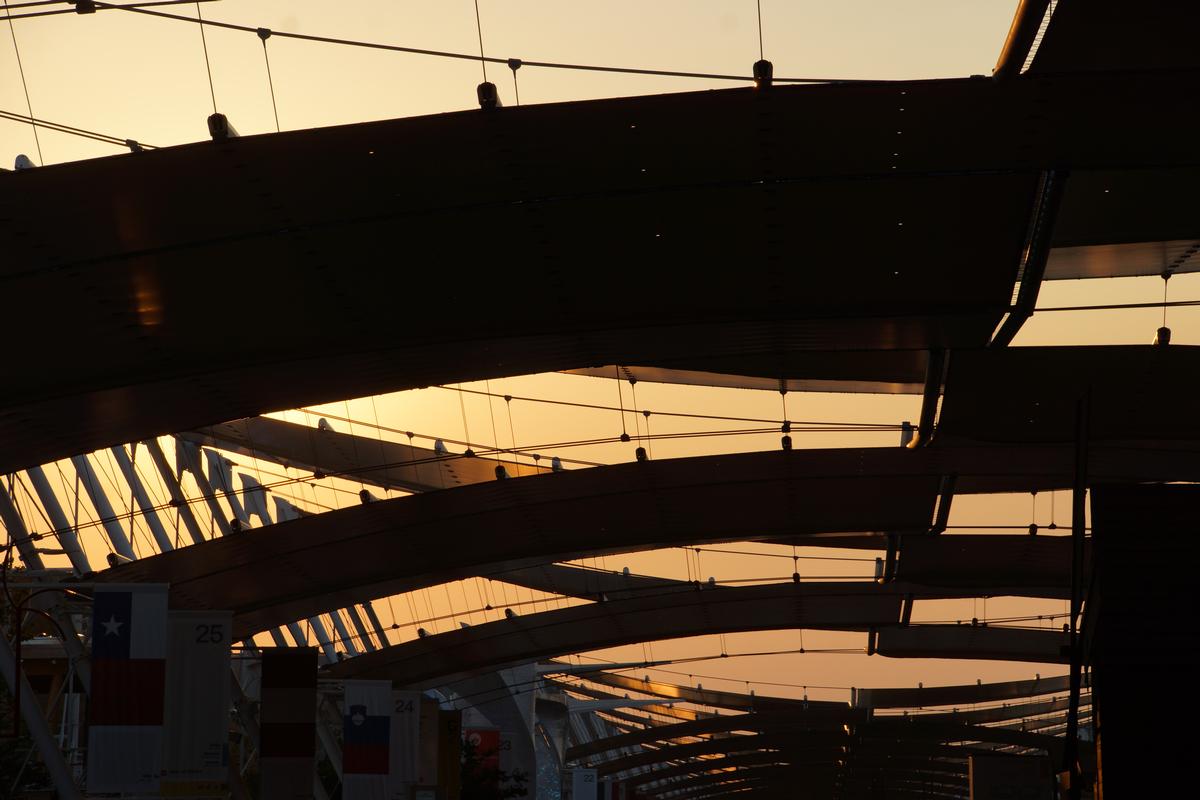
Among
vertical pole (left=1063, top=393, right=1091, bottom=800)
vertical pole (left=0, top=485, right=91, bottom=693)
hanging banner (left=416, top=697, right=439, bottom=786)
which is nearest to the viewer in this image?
vertical pole (left=1063, top=393, right=1091, bottom=800)

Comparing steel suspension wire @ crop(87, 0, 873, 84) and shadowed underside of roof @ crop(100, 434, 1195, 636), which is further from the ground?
steel suspension wire @ crop(87, 0, 873, 84)

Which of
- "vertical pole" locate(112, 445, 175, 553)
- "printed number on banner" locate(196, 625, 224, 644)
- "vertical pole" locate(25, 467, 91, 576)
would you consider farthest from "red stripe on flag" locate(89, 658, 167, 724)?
"vertical pole" locate(112, 445, 175, 553)

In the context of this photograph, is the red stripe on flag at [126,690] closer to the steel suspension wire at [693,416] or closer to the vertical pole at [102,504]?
the steel suspension wire at [693,416]

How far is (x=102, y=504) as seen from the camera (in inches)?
1510

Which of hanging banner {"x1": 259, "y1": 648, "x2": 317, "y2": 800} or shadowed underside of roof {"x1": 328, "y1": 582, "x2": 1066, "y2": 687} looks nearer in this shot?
hanging banner {"x1": 259, "y1": 648, "x2": 317, "y2": 800}

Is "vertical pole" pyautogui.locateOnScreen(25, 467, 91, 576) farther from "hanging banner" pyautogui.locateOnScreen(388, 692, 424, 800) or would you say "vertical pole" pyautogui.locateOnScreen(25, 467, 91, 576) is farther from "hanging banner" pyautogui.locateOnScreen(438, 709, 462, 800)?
"hanging banner" pyautogui.locateOnScreen(438, 709, 462, 800)

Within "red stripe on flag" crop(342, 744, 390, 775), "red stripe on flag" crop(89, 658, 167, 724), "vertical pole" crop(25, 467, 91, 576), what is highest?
"vertical pole" crop(25, 467, 91, 576)

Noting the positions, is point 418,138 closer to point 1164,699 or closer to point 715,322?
point 715,322

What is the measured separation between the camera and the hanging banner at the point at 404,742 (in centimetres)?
3594

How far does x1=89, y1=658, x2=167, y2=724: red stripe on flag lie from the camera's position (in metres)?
20.0

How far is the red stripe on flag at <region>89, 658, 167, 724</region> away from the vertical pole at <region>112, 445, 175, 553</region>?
17737 millimetres

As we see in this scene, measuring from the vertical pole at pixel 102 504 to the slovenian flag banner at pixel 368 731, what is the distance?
690 centimetres

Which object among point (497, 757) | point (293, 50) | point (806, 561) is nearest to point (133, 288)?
point (293, 50)

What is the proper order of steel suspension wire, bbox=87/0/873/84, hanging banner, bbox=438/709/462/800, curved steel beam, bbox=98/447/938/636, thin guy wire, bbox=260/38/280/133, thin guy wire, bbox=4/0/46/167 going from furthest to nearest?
hanging banner, bbox=438/709/462/800
curved steel beam, bbox=98/447/938/636
thin guy wire, bbox=260/38/280/133
steel suspension wire, bbox=87/0/873/84
thin guy wire, bbox=4/0/46/167
